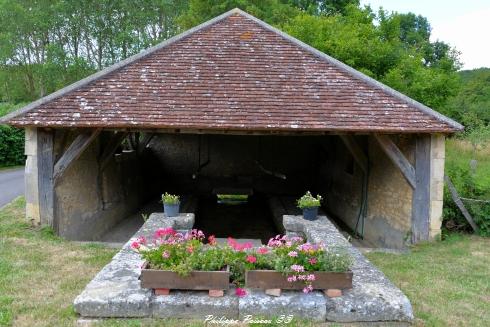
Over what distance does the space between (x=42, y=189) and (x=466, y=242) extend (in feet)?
23.1

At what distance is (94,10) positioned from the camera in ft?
84.4

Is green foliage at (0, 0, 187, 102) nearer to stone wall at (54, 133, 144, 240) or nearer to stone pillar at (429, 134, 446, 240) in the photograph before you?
stone wall at (54, 133, 144, 240)

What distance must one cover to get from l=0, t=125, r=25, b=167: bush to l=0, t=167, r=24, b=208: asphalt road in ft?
3.36

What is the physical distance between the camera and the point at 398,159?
7215mm

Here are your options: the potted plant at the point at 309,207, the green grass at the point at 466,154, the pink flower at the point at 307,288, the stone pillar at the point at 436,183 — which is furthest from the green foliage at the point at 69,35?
the pink flower at the point at 307,288

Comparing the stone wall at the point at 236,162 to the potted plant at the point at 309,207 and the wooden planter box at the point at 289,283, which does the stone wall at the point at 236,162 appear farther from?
the wooden planter box at the point at 289,283

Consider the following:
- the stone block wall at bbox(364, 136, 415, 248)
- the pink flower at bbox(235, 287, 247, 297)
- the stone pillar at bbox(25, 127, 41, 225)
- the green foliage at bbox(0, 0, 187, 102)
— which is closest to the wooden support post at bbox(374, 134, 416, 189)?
the stone block wall at bbox(364, 136, 415, 248)

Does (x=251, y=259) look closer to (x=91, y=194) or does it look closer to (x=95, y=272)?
(x=95, y=272)

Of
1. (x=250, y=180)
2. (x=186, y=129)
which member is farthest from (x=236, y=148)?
(x=186, y=129)

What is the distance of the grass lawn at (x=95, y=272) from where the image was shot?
3932 millimetres

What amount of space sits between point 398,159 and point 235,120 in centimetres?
278

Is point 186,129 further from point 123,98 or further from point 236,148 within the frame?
point 236,148

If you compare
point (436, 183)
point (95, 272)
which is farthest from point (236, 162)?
point (95, 272)

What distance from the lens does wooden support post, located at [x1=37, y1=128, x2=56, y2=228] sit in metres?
7.12
